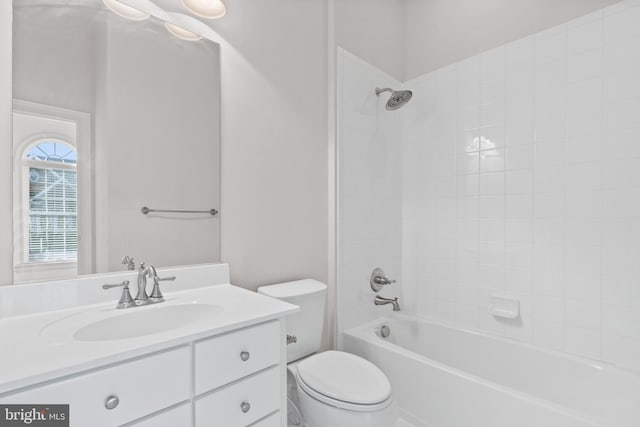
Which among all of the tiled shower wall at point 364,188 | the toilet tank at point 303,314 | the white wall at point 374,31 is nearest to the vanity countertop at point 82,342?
the toilet tank at point 303,314

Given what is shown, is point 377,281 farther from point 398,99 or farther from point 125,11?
point 125,11

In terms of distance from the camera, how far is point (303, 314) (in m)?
1.55

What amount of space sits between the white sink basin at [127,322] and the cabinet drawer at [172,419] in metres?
0.24

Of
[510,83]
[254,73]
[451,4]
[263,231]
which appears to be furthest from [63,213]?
[451,4]

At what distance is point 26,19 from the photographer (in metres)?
1.00

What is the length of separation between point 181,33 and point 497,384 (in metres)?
2.08

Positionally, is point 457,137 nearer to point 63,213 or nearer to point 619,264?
point 619,264

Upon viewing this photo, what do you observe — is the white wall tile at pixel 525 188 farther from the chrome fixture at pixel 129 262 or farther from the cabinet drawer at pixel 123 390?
the cabinet drawer at pixel 123 390

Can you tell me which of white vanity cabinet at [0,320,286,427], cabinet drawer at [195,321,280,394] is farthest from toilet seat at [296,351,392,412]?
cabinet drawer at [195,321,280,394]

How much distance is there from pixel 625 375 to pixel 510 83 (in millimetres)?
1636

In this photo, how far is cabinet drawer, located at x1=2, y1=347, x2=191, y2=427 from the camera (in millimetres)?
638

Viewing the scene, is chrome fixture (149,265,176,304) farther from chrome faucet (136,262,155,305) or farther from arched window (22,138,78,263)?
arched window (22,138,78,263)

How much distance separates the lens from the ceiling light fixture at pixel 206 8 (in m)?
1.34

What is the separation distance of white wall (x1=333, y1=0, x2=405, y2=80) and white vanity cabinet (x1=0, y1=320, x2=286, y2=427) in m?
1.82
